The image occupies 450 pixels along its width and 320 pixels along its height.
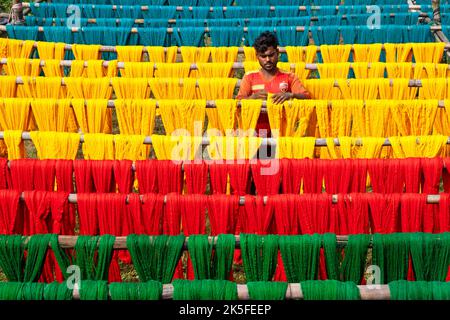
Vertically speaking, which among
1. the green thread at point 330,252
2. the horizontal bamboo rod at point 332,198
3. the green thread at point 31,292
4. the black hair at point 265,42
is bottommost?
the green thread at point 31,292

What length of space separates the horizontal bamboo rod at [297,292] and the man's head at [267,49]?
3223 mm

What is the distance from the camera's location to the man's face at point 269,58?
650 centimetres

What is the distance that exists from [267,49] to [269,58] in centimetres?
12

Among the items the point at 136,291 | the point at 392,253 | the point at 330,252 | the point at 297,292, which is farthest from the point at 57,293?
the point at 392,253

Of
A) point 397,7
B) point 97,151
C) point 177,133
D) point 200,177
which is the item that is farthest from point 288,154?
point 397,7

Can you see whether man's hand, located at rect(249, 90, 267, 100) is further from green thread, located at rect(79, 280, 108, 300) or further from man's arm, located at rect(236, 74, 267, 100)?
green thread, located at rect(79, 280, 108, 300)

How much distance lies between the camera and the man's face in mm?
6500

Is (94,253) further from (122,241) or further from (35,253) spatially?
(35,253)

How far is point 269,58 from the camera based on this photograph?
6551 mm

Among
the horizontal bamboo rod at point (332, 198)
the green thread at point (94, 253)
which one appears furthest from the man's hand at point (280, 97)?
the green thread at point (94, 253)

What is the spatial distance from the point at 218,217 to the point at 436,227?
1.97 meters

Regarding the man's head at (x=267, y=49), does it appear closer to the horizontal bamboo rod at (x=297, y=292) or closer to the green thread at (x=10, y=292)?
the horizontal bamboo rod at (x=297, y=292)

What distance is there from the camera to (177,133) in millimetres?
6766

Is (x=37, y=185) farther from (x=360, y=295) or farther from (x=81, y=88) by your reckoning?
(x=360, y=295)
